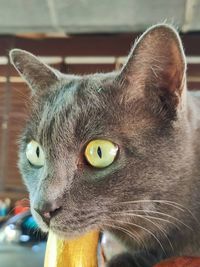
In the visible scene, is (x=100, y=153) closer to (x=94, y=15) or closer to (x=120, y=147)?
(x=120, y=147)

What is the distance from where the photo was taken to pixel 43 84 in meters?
1.00

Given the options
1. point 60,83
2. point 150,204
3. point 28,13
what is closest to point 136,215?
point 150,204

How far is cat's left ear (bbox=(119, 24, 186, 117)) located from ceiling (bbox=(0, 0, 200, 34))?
171 centimetres

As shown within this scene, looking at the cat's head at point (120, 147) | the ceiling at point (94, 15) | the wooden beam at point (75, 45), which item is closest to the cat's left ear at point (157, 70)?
the cat's head at point (120, 147)

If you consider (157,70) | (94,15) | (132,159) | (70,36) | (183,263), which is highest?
(70,36)

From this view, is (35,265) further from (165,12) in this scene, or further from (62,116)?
(165,12)

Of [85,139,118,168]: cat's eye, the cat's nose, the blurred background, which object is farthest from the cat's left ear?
the blurred background

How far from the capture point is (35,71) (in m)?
1.00

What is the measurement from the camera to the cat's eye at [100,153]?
0.79 metres

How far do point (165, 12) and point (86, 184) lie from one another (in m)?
1.98

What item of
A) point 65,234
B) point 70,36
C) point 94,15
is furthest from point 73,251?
point 70,36

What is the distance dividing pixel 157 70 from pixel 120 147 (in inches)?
5.8

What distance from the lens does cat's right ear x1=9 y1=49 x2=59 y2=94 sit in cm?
99

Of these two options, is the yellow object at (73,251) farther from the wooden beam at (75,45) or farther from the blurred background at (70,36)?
the wooden beam at (75,45)
